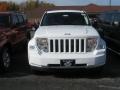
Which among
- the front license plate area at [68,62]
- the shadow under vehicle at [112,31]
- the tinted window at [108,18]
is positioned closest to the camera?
the front license plate area at [68,62]

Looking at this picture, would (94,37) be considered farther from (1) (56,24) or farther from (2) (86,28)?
(1) (56,24)

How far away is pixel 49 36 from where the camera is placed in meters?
9.22

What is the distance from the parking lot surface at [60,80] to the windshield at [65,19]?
5.28 feet

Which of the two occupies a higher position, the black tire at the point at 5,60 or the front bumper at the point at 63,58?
the front bumper at the point at 63,58

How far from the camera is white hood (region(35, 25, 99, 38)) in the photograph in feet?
30.3

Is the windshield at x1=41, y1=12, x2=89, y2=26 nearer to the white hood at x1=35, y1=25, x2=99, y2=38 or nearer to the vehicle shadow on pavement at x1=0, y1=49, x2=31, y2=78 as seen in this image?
the white hood at x1=35, y1=25, x2=99, y2=38

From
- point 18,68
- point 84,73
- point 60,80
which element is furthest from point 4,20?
point 60,80

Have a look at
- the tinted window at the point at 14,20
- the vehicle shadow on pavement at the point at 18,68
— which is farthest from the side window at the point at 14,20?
the vehicle shadow on pavement at the point at 18,68

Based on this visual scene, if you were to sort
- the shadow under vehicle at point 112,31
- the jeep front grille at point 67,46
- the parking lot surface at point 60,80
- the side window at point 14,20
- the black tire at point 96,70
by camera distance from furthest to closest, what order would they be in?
the shadow under vehicle at point 112,31 → the side window at point 14,20 → the black tire at point 96,70 → the jeep front grille at point 67,46 → the parking lot surface at point 60,80

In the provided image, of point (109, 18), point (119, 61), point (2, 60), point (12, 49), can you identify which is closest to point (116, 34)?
point (119, 61)

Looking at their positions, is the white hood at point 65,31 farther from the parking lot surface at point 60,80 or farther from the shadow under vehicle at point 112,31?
the shadow under vehicle at point 112,31

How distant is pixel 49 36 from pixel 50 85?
1368 millimetres

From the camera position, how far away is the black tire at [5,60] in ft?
32.8

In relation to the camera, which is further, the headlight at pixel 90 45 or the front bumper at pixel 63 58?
the headlight at pixel 90 45
